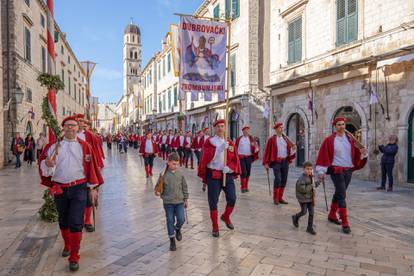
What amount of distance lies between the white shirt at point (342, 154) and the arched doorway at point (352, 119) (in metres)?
7.06

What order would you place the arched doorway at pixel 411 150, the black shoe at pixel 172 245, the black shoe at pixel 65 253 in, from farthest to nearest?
1. the arched doorway at pixel 411 150
2. the black shoe at pixel 172 245
3. the black shoe at pixel 65 253

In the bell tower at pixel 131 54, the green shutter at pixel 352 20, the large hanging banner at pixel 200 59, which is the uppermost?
the bell tower at pixel 131 54

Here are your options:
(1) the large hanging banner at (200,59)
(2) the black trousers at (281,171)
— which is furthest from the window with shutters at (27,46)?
(2) the black trousers at (281,171)

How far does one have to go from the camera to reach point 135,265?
421cm

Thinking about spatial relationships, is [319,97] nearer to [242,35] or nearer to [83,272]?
[242,35]

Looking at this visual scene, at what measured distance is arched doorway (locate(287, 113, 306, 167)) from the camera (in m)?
15.8

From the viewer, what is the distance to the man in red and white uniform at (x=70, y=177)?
418cm

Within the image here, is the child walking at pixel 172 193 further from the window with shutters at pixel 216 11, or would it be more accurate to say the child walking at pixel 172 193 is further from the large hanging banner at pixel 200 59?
the window with shutters at pixel 216 11

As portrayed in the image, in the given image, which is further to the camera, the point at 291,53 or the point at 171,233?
the point at 291,53

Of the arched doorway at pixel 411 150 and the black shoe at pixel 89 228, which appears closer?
the black shoe at pixel 89 228

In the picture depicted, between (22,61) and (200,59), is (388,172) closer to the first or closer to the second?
(200,59)

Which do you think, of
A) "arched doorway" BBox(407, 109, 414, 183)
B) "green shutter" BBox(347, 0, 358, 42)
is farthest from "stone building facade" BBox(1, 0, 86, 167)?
"arched doorway" BBox(407, 109, 414, 183)

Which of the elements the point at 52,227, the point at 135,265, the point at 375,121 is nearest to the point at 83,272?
the point at 135,265

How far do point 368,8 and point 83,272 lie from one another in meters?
11.9
